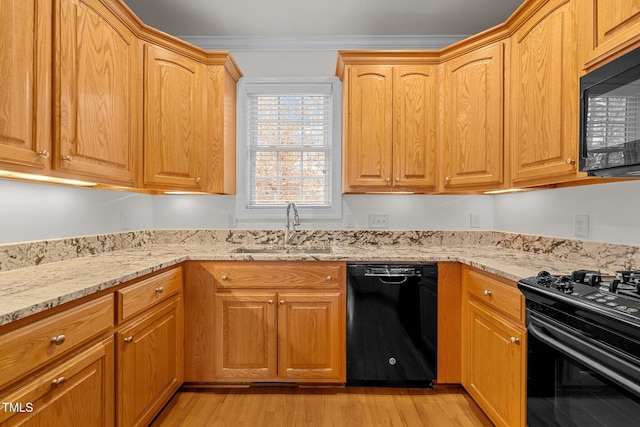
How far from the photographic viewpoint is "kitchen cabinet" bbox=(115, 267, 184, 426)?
1.59m

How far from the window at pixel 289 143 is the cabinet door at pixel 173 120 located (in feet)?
1.68

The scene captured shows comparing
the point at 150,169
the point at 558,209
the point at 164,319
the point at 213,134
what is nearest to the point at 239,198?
the point at 213,134

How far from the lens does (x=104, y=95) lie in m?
1.91

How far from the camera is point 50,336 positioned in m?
1.16

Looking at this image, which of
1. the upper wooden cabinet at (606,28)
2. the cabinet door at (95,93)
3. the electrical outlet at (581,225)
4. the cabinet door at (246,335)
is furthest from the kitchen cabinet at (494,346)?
the cabinet door at (95,93)

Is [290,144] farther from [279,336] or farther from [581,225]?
[581,225]

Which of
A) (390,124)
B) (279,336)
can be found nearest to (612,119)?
(390,124)

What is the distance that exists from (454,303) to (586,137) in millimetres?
1206

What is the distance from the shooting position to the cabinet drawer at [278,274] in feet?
→ 7.41

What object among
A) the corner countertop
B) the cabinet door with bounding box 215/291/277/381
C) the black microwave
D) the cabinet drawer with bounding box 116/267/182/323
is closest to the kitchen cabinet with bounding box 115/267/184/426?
the cabinet drawer with bounding box 116/267/182/323

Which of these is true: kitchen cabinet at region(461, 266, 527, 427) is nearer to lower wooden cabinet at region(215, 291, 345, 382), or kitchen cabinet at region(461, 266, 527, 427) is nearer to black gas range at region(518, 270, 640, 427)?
black gas range at region(518, 270, 640, 427)

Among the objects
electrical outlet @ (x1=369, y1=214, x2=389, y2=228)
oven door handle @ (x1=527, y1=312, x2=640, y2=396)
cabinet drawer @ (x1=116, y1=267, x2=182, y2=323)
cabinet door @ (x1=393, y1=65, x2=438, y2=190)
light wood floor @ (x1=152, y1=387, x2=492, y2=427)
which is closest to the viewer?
oven door handle @ (x1=527, y1=312, x2=640, y2=396)

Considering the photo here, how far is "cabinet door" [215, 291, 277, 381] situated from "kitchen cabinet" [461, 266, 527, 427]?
1188 millimetres

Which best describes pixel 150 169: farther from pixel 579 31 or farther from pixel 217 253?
pixel 579 31
